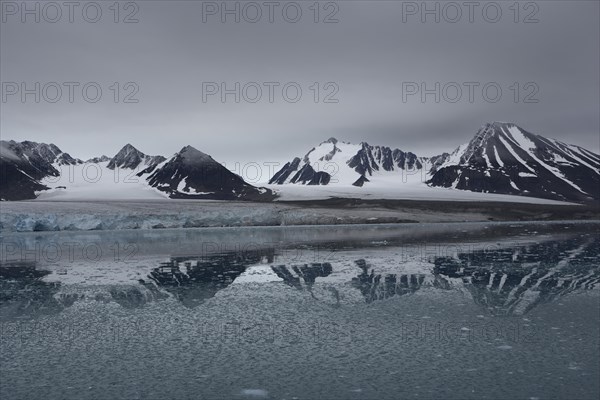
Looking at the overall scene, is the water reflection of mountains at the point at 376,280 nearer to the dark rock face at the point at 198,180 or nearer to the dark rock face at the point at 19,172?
the dark rock face at the point at 198,180

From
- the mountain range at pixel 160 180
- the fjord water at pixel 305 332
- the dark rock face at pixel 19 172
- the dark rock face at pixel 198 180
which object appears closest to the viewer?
the fjord water at pixel 305 332

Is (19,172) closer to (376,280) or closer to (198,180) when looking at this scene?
(198,180)

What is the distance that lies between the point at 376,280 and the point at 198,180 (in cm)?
12699

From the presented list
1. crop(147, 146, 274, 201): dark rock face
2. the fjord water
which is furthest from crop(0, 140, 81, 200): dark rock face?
the fjord water

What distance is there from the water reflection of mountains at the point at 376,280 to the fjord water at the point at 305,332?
82mm

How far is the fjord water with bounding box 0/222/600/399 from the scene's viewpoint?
7.79 meters

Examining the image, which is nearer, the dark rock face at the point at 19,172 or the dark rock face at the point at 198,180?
the dark rock face at the point at 19,172

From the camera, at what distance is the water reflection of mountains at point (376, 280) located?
1384 centimetres

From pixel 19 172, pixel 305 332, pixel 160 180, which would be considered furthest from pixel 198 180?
pixel 305 332

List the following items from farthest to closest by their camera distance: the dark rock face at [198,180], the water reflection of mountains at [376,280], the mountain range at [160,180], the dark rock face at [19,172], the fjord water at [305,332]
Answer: the dark rock face at [198,180] < the mountain range at [160,180] < the dark rock face at [19,172] < the water reflection of mountains at [376,280] < the fjord water at [305,332]

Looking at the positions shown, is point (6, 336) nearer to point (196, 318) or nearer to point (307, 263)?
point (196, 318)

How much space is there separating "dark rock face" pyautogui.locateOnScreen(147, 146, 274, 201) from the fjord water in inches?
3950

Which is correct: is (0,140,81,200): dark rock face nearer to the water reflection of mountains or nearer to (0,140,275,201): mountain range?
(0,140,275,201): mountain range

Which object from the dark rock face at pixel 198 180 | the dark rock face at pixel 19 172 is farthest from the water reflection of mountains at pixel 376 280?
the dark rock face at pixel 19 172
